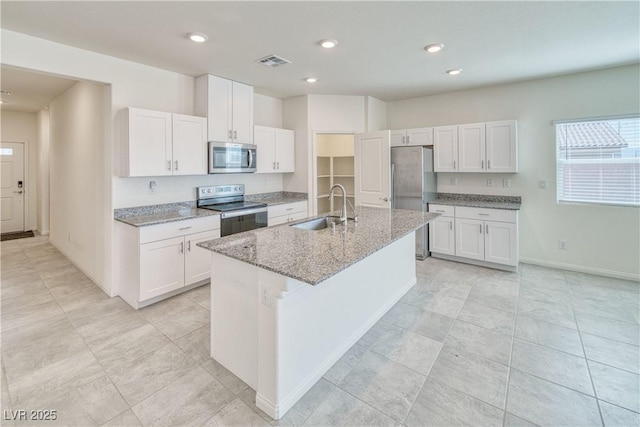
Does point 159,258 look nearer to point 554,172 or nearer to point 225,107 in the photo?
point 225,107

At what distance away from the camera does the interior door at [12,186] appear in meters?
6.45

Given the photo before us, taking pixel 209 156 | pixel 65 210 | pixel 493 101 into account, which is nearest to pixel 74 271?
pixel 65 210

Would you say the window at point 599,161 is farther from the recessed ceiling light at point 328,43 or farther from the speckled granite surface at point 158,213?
the speckled granite surface at point 158,213

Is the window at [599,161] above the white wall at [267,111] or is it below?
below

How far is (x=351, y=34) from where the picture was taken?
2.79 meters

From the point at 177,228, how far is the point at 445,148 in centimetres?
394

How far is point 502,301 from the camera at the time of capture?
10.8 ft

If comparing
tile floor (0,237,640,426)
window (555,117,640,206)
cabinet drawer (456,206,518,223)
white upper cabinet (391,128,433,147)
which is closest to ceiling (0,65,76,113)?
tile floor (0,237,640,426)

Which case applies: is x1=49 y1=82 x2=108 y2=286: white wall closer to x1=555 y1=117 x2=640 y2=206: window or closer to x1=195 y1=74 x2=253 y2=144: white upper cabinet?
x1=195 y1=74 x2=253 y2=144: white upper cabinet

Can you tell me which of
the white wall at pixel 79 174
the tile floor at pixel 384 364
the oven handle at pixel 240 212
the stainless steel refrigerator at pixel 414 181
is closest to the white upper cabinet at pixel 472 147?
the stainless steel refrigerator at pixel 414 181

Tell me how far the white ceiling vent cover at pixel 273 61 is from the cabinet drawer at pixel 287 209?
1868 mm

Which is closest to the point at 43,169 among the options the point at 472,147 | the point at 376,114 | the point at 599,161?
the point at 376,114

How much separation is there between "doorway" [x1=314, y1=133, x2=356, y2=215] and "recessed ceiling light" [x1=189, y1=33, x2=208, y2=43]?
353 centimetres

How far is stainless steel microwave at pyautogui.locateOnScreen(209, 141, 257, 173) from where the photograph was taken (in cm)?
391
